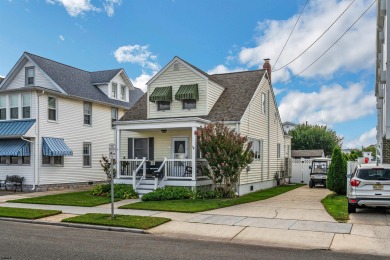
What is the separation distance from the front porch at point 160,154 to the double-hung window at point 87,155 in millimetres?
5297

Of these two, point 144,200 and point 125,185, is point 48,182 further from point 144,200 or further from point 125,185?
point 144,200

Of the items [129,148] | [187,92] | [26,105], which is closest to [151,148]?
[129,148]

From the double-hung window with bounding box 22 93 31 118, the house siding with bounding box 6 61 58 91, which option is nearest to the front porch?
the double-hung window with bounding box 22 93 31 118

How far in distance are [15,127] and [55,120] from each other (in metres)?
2.46

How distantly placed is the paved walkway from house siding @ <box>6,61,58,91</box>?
12.5m

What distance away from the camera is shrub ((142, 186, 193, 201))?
58.0 feet

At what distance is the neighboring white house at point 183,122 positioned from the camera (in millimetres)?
19906

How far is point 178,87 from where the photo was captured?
22531 mm

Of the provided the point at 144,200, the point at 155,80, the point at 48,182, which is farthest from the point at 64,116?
the point at 144,200

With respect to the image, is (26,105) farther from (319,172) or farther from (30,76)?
(319,172)

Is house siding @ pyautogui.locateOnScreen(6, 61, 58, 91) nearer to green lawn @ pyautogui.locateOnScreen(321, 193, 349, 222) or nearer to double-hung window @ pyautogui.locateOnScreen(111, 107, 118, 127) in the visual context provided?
double-hung window @ pyautogui.locateOnScreen(111, 107, 118, 127)

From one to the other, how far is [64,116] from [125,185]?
812 cm

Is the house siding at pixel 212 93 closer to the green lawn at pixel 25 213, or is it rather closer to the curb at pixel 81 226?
the green lawn at pixel 25 213

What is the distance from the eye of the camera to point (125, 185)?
20.2m
